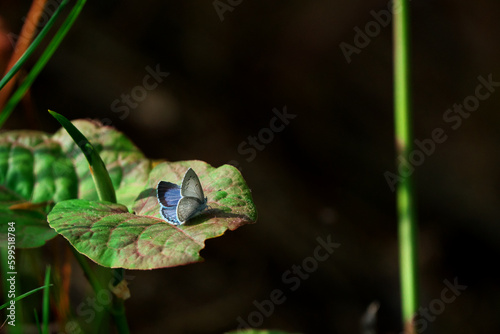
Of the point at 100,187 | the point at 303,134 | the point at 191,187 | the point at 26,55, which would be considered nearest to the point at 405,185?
the point at 191,187

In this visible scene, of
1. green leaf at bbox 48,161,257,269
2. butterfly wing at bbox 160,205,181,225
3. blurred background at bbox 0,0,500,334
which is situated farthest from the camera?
blurred background at bbox 0,0,500,334

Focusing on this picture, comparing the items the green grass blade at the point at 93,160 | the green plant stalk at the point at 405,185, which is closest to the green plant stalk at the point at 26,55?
the green grass blade at the point at 93,160

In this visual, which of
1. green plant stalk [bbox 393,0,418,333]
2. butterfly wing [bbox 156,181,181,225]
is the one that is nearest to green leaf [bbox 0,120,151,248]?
butterfly wing [bbox 156,181,181,225]

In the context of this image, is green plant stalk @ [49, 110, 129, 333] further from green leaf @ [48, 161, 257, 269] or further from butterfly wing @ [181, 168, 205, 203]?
butterfly wing @ [181, 168, 205, 203]

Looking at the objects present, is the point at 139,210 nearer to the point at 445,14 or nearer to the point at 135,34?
the point at 135,34

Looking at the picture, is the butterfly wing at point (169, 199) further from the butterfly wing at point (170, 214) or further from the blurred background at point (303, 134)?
the blurred background at point (303, 134)

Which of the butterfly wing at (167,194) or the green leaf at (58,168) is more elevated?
the butterfly wing at (167,194)

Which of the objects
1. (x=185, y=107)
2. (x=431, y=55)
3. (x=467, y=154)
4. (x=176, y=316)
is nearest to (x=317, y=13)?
(x=431, y=55)
